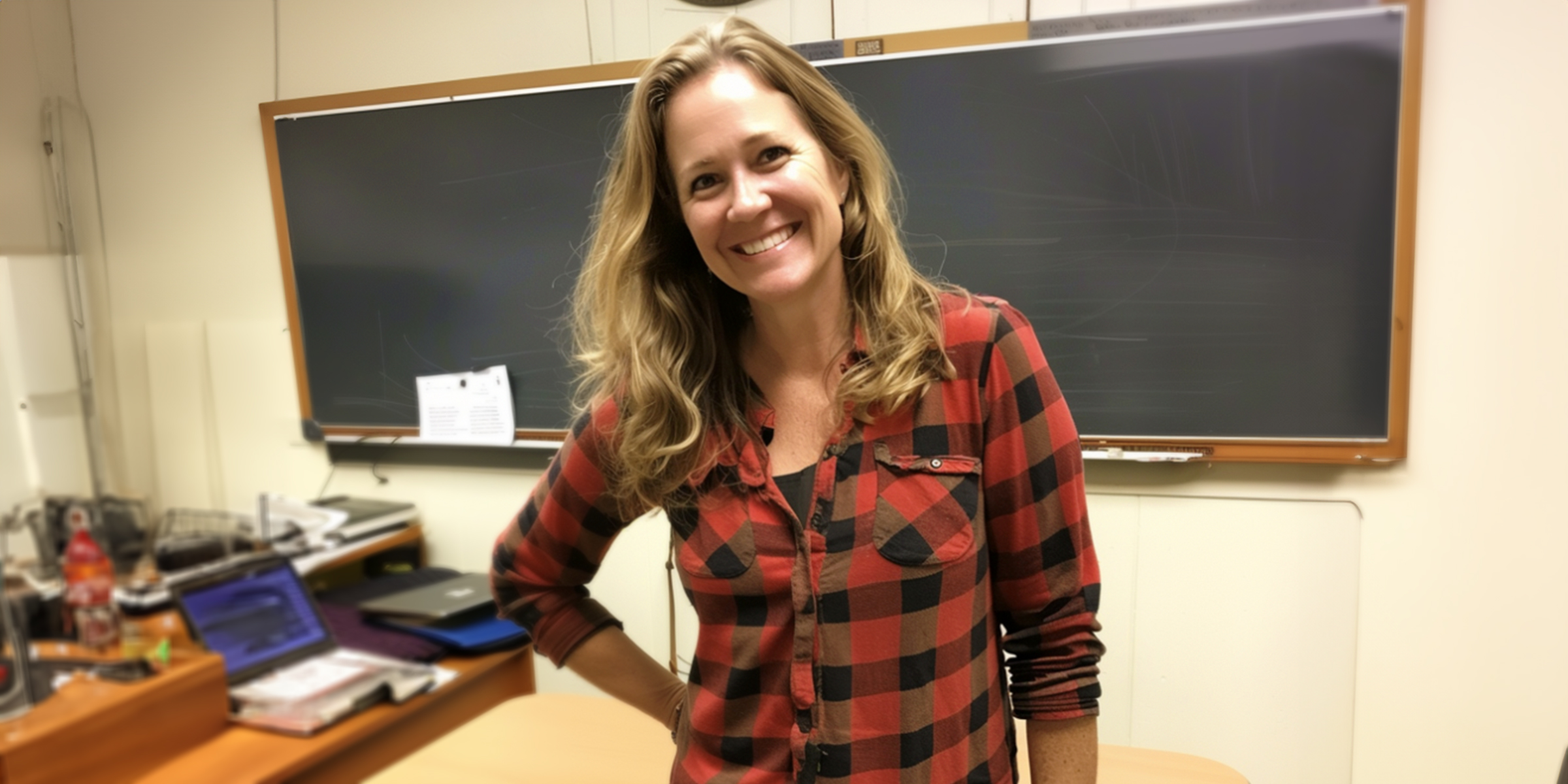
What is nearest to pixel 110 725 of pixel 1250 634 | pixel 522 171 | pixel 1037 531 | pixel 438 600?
pixel 438 600

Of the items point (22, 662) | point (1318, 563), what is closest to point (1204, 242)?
point (1318, 563)

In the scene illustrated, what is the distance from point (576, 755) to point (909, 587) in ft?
1.37

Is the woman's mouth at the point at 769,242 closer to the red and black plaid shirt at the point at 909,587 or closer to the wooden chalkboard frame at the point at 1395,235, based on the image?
the red and black plaid shirt at the point at 909,587

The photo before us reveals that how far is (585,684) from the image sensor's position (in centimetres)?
95

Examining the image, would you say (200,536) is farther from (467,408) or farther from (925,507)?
(925,507)

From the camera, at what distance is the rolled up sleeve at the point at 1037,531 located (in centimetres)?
70

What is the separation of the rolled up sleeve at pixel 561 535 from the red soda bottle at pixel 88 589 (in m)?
0.35

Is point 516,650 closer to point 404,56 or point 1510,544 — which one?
point 404,56

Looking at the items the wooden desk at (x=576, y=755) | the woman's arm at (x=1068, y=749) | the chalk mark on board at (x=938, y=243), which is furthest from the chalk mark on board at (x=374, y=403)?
the chalk mark on board at (x=938, y=243)

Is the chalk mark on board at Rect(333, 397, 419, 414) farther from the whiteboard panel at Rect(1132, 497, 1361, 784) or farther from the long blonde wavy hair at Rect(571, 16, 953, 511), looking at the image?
the whiteboard panel at Rect(1132, 497, 1361, 784)

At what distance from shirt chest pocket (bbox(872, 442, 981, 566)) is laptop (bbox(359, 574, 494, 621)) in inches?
12.4

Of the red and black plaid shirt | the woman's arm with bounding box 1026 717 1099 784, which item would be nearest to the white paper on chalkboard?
the red and black plaid shirt

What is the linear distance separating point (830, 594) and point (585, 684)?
416 mm

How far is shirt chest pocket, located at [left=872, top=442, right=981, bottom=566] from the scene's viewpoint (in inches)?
27.2
